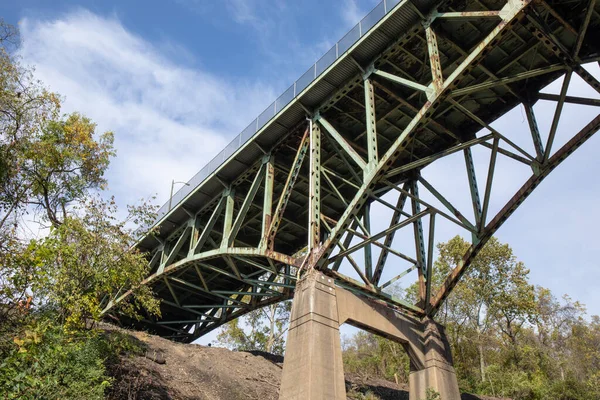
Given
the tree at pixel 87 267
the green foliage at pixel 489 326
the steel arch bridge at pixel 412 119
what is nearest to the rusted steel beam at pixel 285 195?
the steel arch bridge at pixel 412 119

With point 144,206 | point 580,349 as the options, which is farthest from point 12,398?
point 580,349

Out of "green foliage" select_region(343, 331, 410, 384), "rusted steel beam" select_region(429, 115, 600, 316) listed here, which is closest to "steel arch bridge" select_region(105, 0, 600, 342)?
"rusted steel beam" select_region(429, 115, 600, 316)

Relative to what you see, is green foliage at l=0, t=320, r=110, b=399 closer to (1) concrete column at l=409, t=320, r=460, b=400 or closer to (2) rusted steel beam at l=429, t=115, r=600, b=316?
(1) concrete column at l=409, t=320, r=460, b=400

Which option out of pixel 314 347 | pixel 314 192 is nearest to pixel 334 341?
pixel 314 347

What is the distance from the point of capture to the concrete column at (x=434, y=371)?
16.7 m

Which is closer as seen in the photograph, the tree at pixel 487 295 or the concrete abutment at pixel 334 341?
the concrete abutment at pixel 334 341

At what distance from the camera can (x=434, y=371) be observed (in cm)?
1686

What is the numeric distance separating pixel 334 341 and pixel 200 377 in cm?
861

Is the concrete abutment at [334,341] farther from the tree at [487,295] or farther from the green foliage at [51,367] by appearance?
the tree at [487,295]

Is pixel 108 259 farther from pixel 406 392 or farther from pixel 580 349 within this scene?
pixel 580 349

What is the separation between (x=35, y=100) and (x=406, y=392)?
19804 millimetres

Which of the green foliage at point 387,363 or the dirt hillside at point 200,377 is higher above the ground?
the green foliage at point 387,363

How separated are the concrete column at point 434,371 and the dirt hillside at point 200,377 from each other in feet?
10.9

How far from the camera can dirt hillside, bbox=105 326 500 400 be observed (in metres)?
17.9
